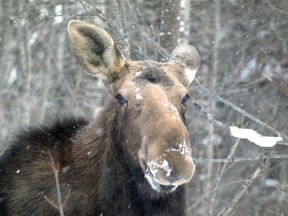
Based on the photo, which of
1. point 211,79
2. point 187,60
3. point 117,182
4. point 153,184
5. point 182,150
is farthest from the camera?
point 211,79

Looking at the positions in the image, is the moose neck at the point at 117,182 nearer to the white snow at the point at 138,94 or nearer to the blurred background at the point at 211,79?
the white snow at the point at 138,94

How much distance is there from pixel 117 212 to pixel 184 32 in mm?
6989

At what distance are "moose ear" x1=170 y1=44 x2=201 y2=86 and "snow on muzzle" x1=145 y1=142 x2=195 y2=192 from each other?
146 cm

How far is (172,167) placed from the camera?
456cm

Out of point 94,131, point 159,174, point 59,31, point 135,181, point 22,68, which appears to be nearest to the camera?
point 159,174

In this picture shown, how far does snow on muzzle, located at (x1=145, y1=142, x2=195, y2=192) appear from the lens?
456 centimetres

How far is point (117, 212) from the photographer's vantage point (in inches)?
211

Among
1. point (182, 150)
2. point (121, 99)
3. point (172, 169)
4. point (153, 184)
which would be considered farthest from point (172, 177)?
point (121, 99)

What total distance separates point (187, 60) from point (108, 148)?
1271 millimetres

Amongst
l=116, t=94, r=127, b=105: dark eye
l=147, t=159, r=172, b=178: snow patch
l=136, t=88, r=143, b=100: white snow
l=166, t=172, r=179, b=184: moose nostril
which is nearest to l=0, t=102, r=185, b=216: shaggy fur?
l=116, t=94, r=127, b=105: dark eye

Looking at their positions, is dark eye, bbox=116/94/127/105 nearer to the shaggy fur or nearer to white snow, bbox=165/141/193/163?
the shaggy fur

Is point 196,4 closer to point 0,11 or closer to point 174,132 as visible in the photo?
point 0,11

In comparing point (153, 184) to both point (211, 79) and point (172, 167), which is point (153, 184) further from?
point (211, 79)

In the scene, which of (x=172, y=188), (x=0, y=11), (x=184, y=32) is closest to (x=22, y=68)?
(x=0, y=11)
